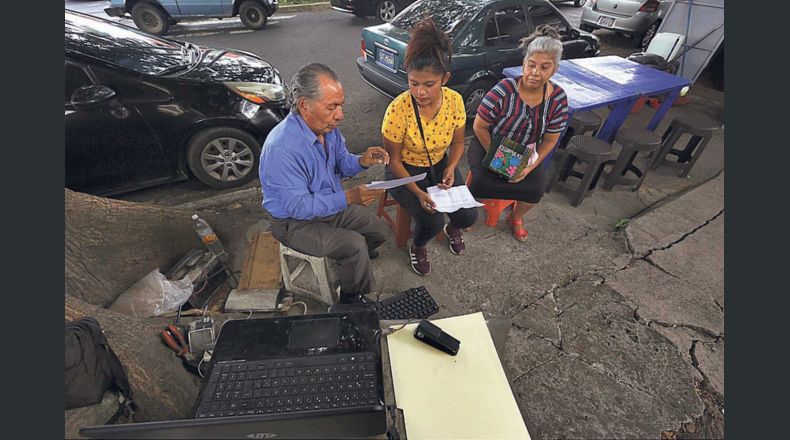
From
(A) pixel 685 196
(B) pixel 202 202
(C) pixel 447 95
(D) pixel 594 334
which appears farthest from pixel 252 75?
(A) pixel 685 196

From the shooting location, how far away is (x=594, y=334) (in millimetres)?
2543

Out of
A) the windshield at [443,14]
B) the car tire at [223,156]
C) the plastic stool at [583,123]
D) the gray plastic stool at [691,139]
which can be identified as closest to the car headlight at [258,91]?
the car tire at [223,156]

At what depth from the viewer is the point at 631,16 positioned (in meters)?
7.48

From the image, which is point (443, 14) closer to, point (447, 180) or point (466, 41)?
point (466, 41)

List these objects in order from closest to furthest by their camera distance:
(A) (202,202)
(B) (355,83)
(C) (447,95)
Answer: (C) (447,95)
(A) (202,202)
(B) (355,83)

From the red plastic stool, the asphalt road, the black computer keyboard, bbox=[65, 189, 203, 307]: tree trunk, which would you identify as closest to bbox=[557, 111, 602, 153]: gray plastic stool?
the red plastic stool

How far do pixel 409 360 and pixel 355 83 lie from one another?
18.4 feet

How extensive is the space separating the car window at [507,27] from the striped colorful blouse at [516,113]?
241 centimetres

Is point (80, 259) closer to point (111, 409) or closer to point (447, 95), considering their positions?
Result: point (111, 409)

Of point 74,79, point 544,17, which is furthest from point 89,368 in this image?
point 544,17

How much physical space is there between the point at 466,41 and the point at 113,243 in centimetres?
438

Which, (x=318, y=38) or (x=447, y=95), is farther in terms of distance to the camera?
(x=318, y=38)

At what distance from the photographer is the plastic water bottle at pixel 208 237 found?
278 cm

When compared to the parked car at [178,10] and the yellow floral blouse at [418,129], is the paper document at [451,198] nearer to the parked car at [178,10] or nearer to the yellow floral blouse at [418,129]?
the yellow floral blouse at [418,129]
